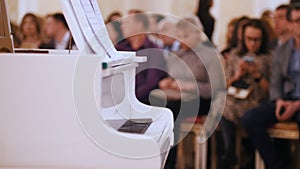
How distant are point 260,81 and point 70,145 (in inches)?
129

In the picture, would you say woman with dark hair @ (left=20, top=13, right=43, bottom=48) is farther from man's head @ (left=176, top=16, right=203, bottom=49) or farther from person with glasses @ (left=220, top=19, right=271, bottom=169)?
person with glasses @ (left=220, top=19, right=271, bottom=169)

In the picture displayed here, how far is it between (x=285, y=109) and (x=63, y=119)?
9.99 feet

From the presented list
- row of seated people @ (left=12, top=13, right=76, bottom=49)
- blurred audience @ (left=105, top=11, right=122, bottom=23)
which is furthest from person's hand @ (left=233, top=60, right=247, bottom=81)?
row of seated people @ (left=12, top=13, right=76, bottom=49)

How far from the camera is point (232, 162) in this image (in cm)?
490

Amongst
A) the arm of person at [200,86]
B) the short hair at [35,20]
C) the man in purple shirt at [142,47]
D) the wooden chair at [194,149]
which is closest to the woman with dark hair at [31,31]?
the short hair at [35,20]

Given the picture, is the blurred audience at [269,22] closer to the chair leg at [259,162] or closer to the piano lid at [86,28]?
the chair leg at [259,162]

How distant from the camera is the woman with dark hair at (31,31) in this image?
5668mm

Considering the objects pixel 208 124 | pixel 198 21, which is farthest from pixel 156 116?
pixel 198 21

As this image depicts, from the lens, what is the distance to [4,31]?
206 centimetres

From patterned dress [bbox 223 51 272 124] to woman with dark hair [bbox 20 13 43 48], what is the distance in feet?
6.85

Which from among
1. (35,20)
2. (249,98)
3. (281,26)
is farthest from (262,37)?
(35,20)

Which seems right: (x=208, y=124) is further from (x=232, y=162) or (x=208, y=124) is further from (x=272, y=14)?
(x=272, y=14)

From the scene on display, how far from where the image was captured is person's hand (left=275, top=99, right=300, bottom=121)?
4.51m

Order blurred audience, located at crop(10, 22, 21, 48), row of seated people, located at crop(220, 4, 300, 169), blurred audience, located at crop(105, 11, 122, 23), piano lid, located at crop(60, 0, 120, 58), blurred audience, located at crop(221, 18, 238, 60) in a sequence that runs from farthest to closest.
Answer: blurred audience, located at crop(105, 11, 122, 23), blurred audience, located at crop(10, 22, 21, 48), blurred audience, located at crop(221, 18, 238, 60), row of seated people, located at crop(220, 4, 300, 169), piano lid, located at crop(60, 0, 120, 58)
